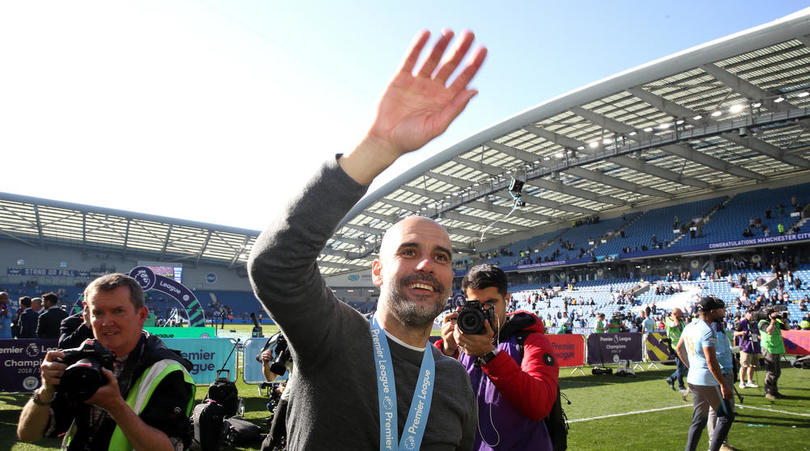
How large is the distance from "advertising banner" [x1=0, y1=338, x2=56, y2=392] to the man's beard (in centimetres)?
924

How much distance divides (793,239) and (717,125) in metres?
12.2

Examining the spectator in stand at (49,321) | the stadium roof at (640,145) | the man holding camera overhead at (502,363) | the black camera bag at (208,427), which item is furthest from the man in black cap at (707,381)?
the stadium roof at (640,145)

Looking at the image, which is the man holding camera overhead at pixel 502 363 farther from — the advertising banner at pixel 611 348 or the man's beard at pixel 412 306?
the advertising banner at pixel 611 348

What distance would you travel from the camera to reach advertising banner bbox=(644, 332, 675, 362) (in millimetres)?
15211

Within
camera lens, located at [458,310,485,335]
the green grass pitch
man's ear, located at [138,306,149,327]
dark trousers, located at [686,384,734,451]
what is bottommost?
the green grass pitch

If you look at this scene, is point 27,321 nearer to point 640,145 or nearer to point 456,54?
point 456,54

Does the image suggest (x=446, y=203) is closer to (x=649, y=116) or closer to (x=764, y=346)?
(x=649, y=116)

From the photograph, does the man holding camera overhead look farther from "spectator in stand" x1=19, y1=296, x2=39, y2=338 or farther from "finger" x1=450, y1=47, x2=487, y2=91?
"spectator in stand" x1=19, y1=296, x2=39, y2=338

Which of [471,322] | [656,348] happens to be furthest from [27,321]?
[656,348]

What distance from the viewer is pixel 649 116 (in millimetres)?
22859

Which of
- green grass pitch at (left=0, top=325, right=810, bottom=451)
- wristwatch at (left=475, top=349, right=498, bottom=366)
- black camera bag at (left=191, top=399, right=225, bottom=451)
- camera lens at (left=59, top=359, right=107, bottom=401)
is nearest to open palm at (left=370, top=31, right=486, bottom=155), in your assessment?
wristwatch at (left=475, top=349, right=498, bottom=366)

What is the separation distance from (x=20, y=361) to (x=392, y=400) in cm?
974

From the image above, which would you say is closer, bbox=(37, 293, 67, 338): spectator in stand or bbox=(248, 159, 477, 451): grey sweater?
bbox=(248, 159, 477, 451): grey sweater

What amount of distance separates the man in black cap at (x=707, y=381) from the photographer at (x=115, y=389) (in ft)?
16.5
